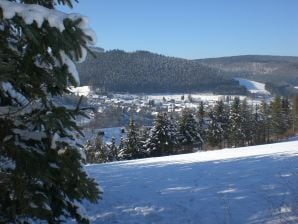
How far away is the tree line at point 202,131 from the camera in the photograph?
45156mm

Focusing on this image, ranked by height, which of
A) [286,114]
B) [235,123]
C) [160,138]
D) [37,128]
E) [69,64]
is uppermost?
[69,64]

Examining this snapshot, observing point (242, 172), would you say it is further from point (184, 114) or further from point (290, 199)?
point (184, 114)

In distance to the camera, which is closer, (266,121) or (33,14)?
(33,14)

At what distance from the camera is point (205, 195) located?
9.82 m

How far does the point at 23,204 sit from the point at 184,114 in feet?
149

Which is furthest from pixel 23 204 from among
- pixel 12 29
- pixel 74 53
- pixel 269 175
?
pixel 269 175

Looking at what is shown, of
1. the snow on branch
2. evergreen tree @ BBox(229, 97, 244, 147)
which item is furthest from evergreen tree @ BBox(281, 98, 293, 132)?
the snow on branch

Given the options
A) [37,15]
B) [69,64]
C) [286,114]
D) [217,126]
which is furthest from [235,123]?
[37,15]

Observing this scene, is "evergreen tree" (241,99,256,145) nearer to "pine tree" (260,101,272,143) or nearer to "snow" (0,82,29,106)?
"pine tree" (260,101,272,143)

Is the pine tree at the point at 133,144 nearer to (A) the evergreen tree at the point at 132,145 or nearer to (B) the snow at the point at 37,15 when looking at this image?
(A) the evergreen tree at the point at 132,145

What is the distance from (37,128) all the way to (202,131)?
58932 millimetres

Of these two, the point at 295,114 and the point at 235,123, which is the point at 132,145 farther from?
the point at 295,114

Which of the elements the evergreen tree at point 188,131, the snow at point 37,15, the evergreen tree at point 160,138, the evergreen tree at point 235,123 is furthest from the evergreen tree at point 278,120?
the snow at point 37,15

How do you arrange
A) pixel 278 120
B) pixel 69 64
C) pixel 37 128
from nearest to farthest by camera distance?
pixel 69 64, pixel 37 128, pixel 278 120
